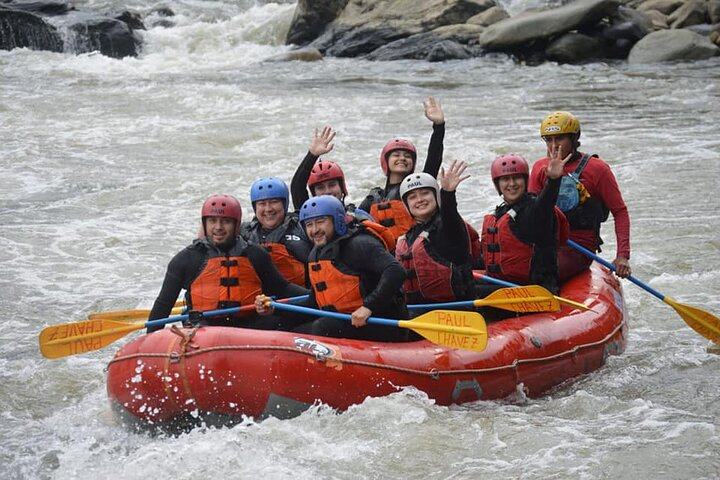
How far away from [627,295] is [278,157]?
249 inches

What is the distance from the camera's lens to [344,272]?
16.2 feet

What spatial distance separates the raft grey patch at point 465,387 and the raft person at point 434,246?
0.62 metres

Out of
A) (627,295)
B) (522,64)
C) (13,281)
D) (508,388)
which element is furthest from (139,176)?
(522,64)

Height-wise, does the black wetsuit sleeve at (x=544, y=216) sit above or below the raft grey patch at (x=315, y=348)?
above

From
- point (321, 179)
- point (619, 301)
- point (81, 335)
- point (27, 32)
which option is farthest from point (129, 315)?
point (27, 32)

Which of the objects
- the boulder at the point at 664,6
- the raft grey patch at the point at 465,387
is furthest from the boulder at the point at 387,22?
the raft grey patch at the point at 465,387

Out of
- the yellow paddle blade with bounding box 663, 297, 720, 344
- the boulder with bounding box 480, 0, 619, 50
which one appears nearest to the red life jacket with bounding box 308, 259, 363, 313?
the yellow paddle blade with bounding box 663, 297, 720, 344

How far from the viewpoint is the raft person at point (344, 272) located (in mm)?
4859

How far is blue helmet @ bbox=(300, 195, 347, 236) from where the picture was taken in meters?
4.88

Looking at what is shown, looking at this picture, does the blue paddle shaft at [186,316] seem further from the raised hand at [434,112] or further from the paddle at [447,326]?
the raised hand at [434,112]

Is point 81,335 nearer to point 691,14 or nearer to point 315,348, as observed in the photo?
point 315,348

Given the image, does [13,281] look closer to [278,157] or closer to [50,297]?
[50,297]

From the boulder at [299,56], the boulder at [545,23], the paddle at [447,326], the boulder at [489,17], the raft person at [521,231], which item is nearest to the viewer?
the paddle at [447,326]

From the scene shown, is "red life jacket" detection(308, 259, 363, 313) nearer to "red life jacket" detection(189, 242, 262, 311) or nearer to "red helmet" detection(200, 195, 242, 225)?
"red life jacket" detection(189, 242, 262, 311)
